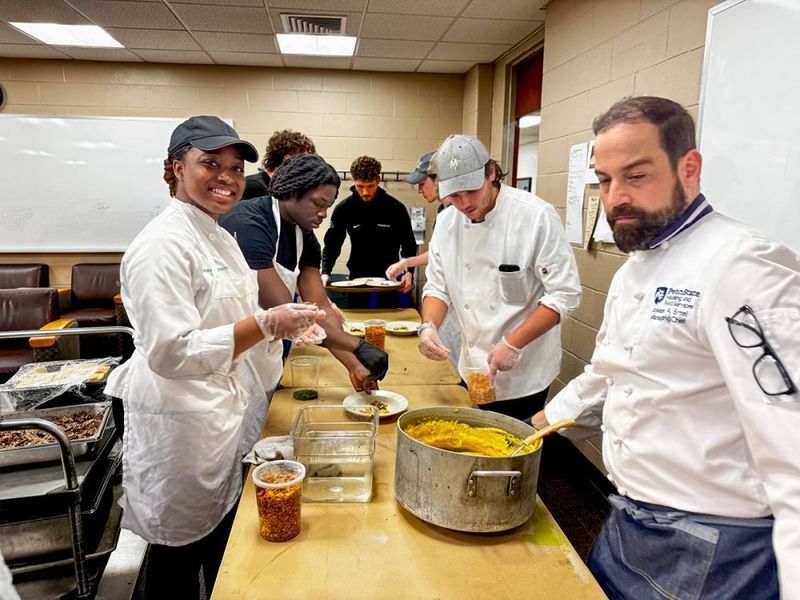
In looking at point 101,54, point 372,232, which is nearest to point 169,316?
point 372,232

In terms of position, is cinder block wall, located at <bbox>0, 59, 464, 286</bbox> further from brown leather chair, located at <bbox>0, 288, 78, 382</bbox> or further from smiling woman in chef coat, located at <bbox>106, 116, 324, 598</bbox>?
smiling woman in chef coat, located at <bbox>106, 116, 324, 598</bbox>

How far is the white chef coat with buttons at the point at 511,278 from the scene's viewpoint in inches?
79.0

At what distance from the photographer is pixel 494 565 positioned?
3.25 ft

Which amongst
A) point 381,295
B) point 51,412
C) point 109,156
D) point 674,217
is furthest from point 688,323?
point 109,156

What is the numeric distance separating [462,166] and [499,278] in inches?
19.5

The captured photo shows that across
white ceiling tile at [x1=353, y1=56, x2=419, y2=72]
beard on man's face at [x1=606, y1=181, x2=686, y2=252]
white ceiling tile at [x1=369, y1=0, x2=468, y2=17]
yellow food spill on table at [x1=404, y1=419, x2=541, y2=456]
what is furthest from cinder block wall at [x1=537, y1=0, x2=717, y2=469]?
yellow food spill on table at [x1=404, y1=419, x2=541, y2=456]

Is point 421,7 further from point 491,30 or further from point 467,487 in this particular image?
point 467,487

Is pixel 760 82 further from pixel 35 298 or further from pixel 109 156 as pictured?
pixel 109 156

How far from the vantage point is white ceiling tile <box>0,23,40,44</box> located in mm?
4000

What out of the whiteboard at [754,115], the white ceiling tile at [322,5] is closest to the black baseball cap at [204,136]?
the whiteboard at [754,115]

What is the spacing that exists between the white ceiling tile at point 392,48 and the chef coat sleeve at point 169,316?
3563mm

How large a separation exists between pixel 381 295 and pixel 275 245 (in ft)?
5.72

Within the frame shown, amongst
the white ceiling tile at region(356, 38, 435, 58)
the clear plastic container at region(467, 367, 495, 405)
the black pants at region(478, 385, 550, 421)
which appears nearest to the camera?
the clear plastic container at region(467, 367, 495, 405)

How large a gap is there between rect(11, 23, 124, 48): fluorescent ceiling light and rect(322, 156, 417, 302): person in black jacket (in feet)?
7.77
